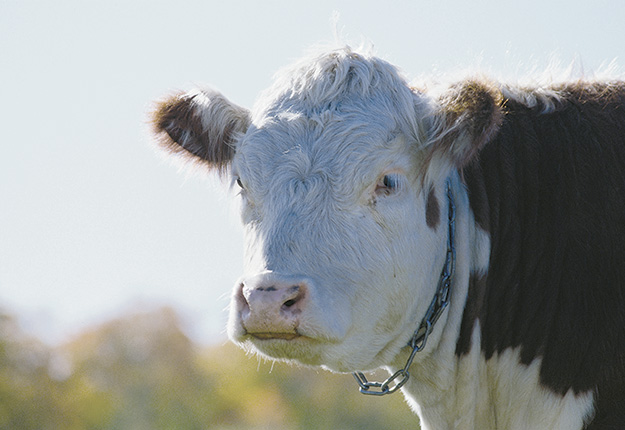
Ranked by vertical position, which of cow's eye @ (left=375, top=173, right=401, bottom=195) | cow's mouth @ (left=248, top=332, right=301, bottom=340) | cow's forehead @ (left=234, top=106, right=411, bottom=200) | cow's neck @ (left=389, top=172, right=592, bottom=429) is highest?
cow's forehead @ (left=234, top=106, right=411, bottom=200)

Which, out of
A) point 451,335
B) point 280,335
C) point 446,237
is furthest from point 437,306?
point 280,335

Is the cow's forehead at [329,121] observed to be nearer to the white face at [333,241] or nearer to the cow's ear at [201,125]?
the white face at [333,241]

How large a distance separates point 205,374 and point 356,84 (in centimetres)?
6881

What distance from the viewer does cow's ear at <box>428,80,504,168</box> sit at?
4305mm

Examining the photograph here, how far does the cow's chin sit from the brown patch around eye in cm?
70

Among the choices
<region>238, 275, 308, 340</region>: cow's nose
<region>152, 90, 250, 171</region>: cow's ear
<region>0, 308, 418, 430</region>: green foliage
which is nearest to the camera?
<region>238, 275, 308, 340</region>: cow's nose

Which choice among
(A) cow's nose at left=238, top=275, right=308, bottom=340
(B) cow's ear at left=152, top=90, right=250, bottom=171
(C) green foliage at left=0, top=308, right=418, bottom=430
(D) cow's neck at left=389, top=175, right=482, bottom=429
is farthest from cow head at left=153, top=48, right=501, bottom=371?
(C) green foliage at left=0, top=308, right=418, bottom=430

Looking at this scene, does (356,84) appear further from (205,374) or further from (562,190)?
(205,374)

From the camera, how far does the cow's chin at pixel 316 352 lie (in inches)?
158

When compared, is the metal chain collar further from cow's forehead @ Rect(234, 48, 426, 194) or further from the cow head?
cow's forehead @ Rect(234, 48, 426, 194)

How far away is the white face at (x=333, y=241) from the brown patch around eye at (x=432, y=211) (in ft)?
0.11

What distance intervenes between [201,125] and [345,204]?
147 centimetres

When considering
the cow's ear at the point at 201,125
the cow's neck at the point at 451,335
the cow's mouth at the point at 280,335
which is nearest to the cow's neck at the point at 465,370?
the cow's neck at the point at 451,335

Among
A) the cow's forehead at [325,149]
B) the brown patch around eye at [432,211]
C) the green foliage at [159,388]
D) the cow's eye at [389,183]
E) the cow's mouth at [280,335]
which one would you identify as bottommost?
the green foliage at [159,388]
